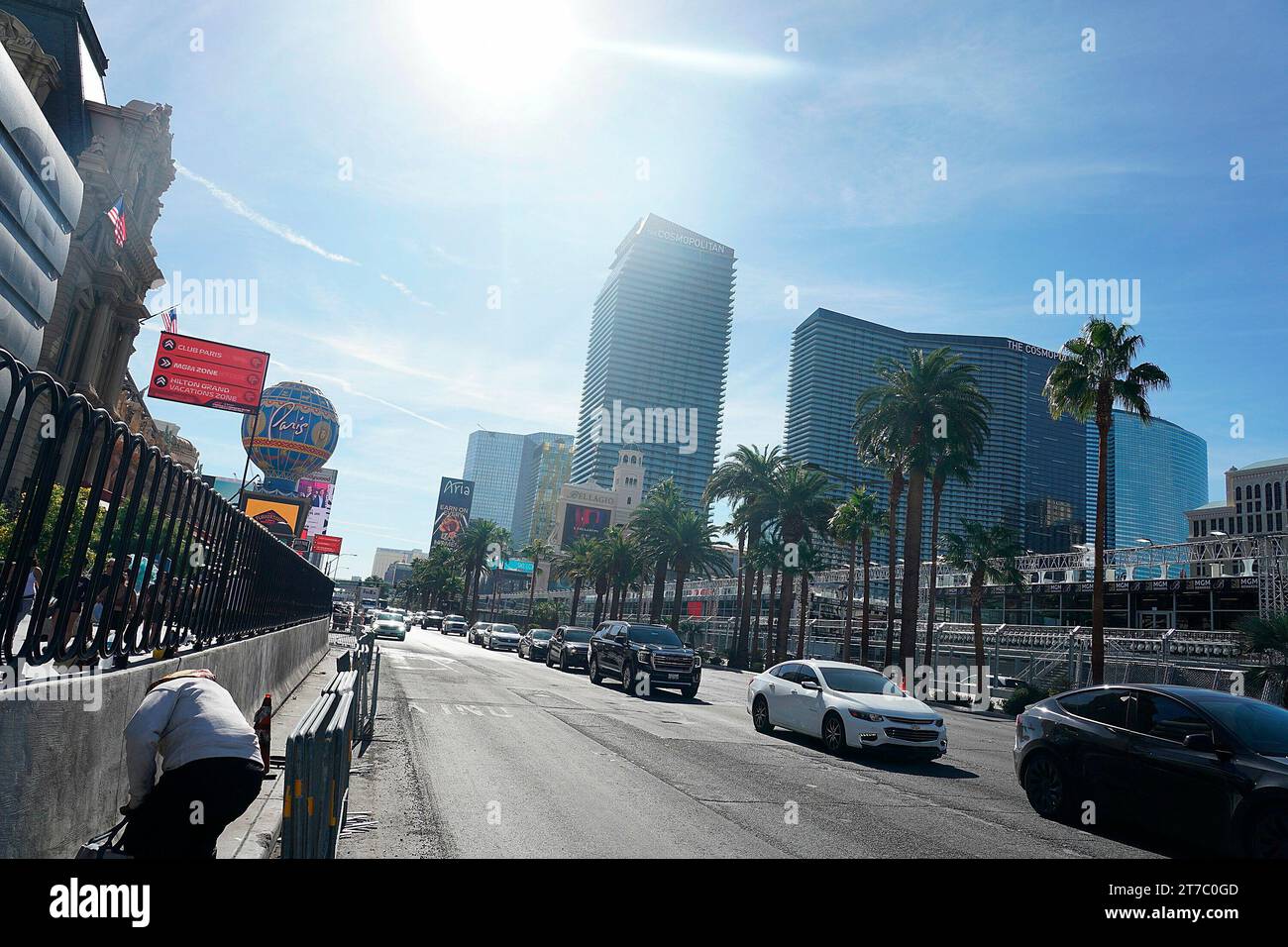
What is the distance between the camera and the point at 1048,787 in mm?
8578

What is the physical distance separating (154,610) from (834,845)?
233 inches

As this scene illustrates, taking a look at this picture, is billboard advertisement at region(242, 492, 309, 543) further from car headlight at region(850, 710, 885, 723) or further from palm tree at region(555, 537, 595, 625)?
car headlight at region(850, 710, 885, 723)

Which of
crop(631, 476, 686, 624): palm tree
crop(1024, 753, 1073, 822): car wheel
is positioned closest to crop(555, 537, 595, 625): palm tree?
crop(631, 476, 686, 624): palm tree

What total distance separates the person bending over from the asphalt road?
2.18 meters

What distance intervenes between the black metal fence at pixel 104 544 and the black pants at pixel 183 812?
1.16 m

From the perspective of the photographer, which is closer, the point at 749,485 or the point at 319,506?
the point at 749,485

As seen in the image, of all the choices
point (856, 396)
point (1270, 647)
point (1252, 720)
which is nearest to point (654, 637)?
point (1252, 720)

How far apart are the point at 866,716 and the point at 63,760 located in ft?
33.8

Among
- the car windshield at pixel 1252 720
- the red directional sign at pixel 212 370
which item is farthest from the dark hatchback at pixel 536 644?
the car windshield at pixel 1252 720

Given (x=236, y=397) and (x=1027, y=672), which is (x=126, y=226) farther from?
(x=1027, y=672)

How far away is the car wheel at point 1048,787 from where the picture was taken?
831 centimetres

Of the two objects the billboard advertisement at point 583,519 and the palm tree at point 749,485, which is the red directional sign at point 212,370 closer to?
the palm tree at point 749,485

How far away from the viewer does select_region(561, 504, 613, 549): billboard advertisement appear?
140 metres

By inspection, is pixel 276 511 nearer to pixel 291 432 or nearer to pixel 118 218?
pixel 291 432
